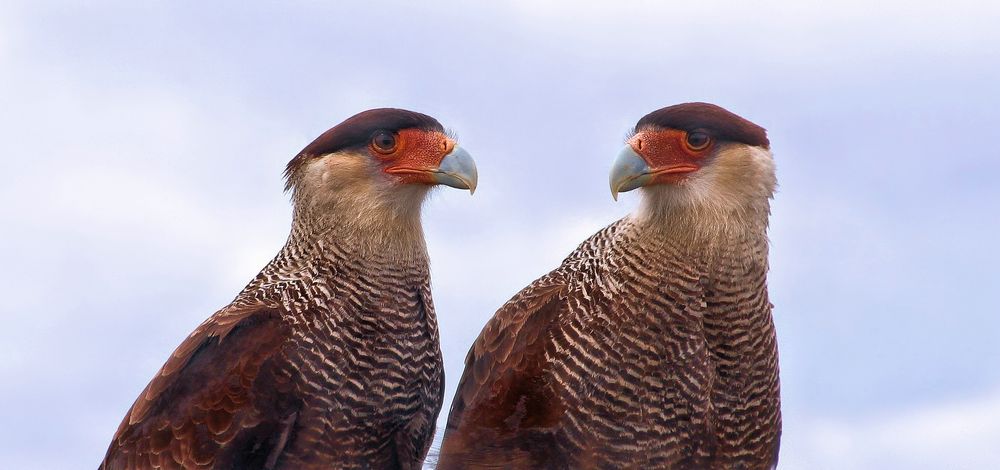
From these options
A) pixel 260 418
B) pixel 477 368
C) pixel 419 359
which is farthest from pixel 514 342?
pixel 260 418

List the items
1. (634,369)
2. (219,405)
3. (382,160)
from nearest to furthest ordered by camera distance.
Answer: (634,369), (219,405), (382,160)

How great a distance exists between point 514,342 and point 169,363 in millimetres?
1933

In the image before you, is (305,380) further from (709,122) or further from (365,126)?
(709,122)

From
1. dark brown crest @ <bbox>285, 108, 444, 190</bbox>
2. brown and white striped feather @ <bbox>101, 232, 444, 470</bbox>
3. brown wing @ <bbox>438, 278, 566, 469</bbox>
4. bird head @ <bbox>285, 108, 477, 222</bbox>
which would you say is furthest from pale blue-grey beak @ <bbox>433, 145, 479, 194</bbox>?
brown wing @ <bbox>438, 278, 566, 469</bbox>

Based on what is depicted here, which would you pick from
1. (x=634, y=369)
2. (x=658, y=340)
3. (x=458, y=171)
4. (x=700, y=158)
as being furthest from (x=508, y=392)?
(x=700, y=158)

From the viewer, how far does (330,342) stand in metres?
6.51

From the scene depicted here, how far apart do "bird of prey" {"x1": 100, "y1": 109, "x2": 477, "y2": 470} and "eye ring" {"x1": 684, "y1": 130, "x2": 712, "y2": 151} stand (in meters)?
1.22

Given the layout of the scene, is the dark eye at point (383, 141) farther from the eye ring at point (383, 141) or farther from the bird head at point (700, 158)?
the bird head at point (700, 158)

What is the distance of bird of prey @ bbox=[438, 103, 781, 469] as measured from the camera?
237 inches

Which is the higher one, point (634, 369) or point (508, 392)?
point (634, 369)

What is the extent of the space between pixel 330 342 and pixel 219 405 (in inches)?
26.4

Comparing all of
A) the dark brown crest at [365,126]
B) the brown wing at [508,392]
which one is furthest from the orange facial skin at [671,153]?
the dark brown crest at [365,126]

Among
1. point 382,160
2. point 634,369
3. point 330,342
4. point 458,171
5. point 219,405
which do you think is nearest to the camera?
point 634,369

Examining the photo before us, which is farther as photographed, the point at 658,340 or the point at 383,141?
the point at 383,141
